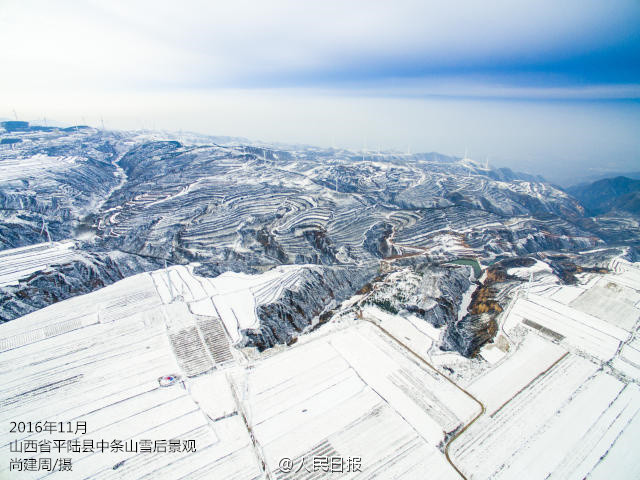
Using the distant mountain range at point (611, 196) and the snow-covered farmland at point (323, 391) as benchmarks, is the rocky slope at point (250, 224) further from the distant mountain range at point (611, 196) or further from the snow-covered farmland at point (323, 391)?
the distant mountain range at point (611, 196)

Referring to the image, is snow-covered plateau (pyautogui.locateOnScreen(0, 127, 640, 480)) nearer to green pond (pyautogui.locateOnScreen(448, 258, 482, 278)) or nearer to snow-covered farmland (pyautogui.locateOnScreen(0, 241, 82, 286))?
green pond (pyautogui.locateOnScreen(448, 258, 482, 278))

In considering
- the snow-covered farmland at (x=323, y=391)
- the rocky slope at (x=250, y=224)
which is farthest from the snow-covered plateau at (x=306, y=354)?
the rocky slope at (x=250, y=224)

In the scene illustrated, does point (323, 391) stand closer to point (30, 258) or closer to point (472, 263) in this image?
point (472, 263)

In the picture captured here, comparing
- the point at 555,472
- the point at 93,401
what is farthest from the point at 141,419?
the point at 555,472

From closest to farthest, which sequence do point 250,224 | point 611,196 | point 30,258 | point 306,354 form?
point 306,354, point 30,258, point 250,224, point 611,196

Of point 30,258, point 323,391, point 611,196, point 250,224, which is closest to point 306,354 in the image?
point 323,391

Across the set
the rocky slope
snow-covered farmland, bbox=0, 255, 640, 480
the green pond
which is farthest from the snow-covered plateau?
the rocky slope

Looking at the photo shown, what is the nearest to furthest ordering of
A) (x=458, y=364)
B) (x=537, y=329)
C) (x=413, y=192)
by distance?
1. (x=458, y=364)
2. (x=537, y=329)
3. (x=413, y=192)

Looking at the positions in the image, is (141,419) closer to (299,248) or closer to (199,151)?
(299,248)
